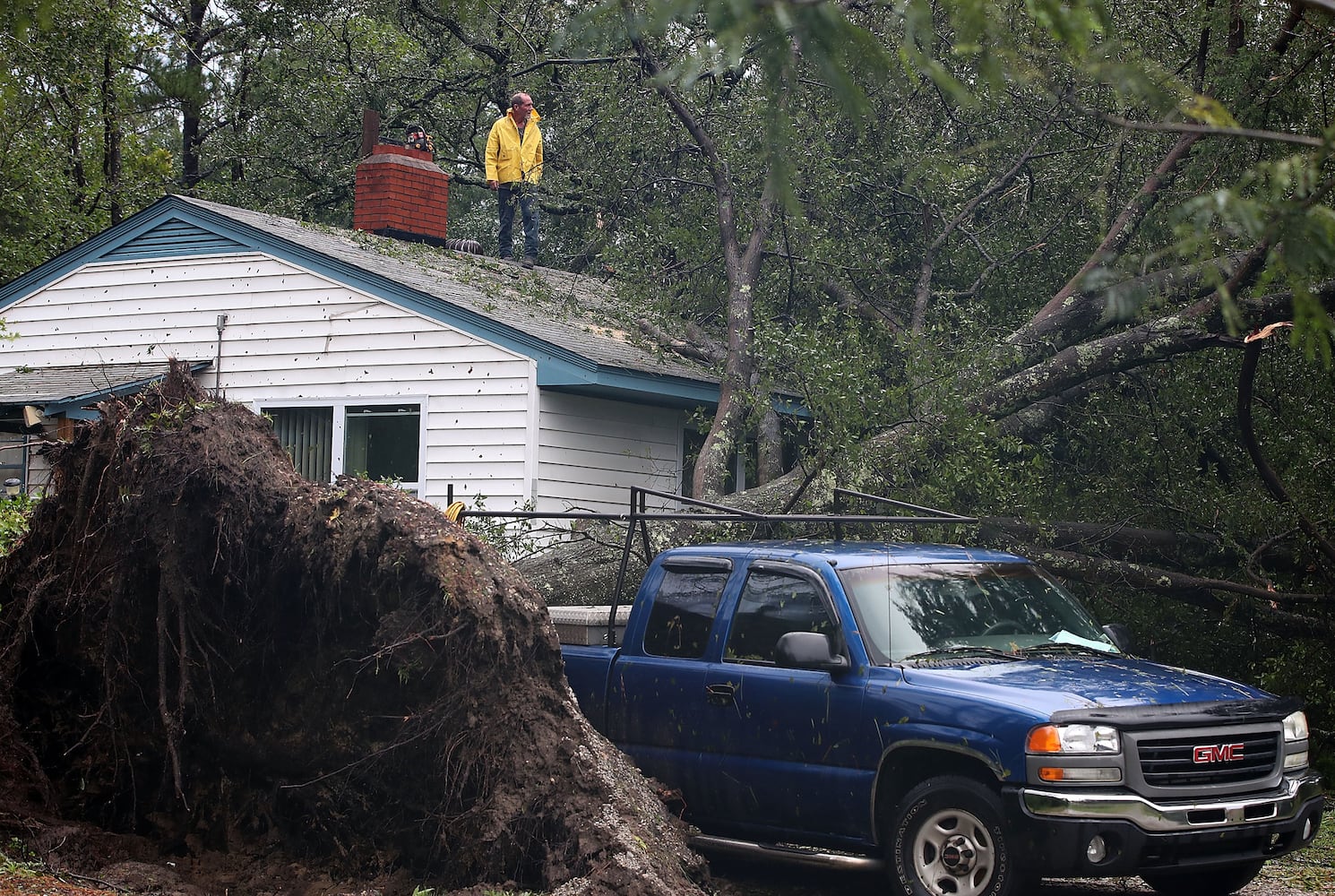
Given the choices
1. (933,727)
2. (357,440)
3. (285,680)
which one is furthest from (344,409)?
(933,727)

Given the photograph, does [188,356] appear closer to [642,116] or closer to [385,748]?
[642,116]

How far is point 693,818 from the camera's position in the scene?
7281mm

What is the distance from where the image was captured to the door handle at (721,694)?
7.18 m

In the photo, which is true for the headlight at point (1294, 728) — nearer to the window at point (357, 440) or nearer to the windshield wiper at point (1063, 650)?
the windshield wiper at point (1063, 650)

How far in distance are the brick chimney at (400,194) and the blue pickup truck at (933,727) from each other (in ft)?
34.5

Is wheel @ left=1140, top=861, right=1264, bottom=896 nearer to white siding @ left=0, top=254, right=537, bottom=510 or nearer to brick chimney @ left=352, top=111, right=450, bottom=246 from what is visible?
white siding @ left=0, top=254, right=537, bottom=510

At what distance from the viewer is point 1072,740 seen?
5949mm

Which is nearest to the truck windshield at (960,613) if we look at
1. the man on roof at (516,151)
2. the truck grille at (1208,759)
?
the truck grille at (1208,759)

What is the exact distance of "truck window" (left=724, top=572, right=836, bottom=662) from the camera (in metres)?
7.14

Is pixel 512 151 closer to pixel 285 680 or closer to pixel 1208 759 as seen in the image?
pixel 285 680

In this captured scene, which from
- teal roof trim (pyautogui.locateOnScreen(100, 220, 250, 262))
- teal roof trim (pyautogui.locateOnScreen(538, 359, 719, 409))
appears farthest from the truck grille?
teal roof trim (pyautogui.locateOnScreen(100, 220, 250, 262))

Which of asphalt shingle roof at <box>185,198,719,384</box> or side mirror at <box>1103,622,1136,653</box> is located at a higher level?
asphalt shingle roof at <box>185,198,719,384</box>

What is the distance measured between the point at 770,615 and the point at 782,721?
0.62m

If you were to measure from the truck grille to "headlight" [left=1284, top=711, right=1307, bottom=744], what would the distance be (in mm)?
135
